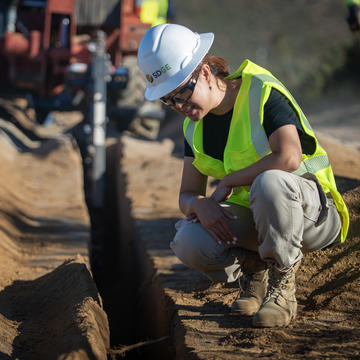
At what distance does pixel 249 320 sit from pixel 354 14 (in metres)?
4.88

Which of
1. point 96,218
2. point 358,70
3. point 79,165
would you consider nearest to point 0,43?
point 79,165

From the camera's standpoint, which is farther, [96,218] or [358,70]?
[358,70]

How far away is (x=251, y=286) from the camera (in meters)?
3.34

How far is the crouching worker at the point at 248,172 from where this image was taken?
9.59 ft

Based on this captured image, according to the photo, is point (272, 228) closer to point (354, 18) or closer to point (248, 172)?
point (248, 172)

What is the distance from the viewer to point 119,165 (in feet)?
26.8

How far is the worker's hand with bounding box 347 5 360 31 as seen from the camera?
23.3 feet

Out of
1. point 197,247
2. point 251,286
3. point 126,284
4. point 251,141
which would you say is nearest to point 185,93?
point 251,141

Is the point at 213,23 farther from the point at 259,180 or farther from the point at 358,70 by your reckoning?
the point at 259,180

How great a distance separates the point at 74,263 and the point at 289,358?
1.86 m

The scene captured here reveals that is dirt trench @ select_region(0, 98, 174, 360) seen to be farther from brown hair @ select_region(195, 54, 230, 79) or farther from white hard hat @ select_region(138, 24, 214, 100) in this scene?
Result: brown hair @ select_region(195, 54, 230, 79)

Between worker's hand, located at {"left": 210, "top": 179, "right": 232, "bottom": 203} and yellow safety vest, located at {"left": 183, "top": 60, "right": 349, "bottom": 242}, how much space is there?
0.28ft

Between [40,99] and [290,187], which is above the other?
[290,187]

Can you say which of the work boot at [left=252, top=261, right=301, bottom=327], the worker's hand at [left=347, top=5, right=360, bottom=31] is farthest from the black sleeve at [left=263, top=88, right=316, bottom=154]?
the worker's hand at [left=347, top=5, right=360, bottom=31]
